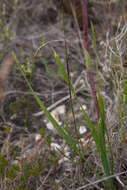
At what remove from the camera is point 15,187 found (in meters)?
0.89

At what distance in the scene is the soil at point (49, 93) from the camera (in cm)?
91

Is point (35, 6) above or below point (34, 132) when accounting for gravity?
above

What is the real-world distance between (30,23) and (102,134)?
1887 millimetres

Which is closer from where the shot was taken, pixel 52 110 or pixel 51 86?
pixel 52 110

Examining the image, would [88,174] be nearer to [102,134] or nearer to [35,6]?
[102,134]

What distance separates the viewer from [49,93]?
1667mm

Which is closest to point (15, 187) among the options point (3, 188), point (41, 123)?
point (3, 188)

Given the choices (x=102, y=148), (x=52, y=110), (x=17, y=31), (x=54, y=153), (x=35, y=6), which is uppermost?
(x=35, y=6)

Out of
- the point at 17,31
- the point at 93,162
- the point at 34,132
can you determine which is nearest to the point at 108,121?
the point at 93,162

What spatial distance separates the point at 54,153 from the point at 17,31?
1.39 metres

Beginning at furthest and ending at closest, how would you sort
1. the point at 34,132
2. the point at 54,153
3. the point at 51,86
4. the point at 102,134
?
the point at 51,86 < the point at 34,132 < the point at 54,153 < the point at 102,134

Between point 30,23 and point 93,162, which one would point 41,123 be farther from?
point 30,23

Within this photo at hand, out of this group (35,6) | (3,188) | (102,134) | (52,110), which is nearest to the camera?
(102,134)

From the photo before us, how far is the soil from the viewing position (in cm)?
91
